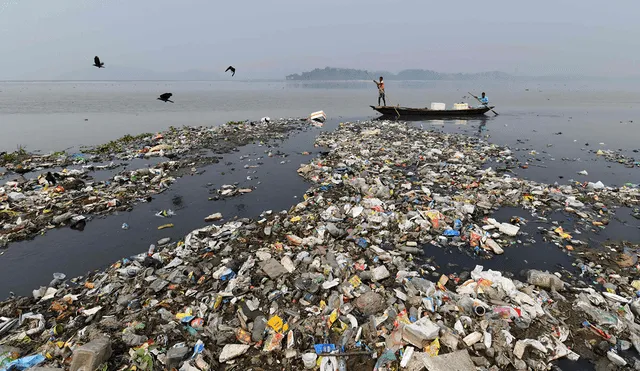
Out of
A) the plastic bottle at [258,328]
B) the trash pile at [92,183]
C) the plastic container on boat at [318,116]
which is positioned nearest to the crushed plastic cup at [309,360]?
the plastic bottle at [258,328]

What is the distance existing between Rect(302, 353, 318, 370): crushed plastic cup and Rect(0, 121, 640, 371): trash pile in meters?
0.02

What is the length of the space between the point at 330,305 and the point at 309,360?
99 cm

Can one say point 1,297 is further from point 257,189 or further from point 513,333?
point 513,333

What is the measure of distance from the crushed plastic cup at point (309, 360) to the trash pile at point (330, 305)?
2cm

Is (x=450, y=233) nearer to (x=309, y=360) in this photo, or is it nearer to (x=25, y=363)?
(x=309, y=360)

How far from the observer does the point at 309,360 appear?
3684 millimetres

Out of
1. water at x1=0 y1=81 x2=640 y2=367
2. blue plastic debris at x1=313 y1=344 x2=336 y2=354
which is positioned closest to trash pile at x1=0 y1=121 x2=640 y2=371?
blue plastic debris at x1=313 y1=344 x2=336 y2=354

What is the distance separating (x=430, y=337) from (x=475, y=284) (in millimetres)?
1792

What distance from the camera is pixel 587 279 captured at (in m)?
5.35

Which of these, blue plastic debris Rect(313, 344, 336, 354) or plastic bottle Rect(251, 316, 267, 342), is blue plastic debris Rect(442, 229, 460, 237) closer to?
blue plastic debris Rect(313, 344, 336, 354)

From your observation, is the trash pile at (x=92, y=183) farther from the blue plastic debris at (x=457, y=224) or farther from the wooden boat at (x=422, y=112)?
the wooden boat at (x=422, y=112)

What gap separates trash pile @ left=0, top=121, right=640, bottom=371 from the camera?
3736 millimetres

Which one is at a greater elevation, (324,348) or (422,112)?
(422,112)

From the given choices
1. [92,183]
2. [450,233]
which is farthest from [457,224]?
[92,183]
